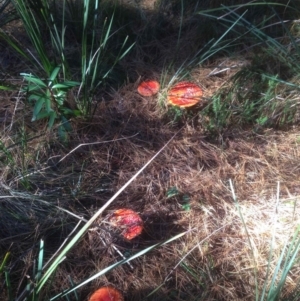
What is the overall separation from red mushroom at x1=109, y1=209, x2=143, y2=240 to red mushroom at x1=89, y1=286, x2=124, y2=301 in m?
0.27

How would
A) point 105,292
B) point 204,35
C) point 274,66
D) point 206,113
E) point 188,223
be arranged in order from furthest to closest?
point 204,35 < point 274,66 < point 206,113 < point 188,223 < point 105,292

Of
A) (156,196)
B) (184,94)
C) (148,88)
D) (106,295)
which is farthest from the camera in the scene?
(148,88)

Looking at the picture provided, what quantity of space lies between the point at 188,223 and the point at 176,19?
193cm

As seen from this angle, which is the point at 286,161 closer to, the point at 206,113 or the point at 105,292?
the point at 206,113

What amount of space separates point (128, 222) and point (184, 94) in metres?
0.97

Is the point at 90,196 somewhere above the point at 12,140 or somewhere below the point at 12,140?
below

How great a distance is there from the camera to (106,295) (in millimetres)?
1837

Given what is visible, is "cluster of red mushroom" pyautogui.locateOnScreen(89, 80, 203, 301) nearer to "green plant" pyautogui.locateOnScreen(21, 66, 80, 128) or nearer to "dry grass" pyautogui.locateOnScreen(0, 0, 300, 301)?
"dry grass" pyautogui.locateOnScreen(0, 0, 300, 301)

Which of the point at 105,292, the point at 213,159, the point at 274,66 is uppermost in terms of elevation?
the point at 274,66

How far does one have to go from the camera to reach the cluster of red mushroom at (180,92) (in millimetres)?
2625

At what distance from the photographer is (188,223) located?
2.19 m

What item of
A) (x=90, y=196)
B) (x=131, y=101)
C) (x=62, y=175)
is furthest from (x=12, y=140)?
(x=131, y=101)

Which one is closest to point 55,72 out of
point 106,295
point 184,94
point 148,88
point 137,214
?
point 148,88

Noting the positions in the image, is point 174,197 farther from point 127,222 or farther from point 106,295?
point 106,295
